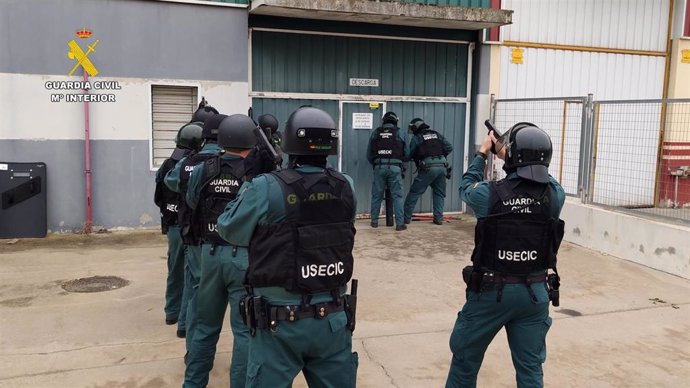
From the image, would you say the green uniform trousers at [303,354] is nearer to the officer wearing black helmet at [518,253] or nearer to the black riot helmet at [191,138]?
the officer wearing black helmet at [518,253]

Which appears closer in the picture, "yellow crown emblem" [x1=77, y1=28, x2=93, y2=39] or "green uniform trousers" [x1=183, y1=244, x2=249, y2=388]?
"green uniform trousers" [x1=183, y1=244, x2=249, y2=388]

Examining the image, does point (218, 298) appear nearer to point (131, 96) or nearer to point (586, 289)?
point (586, 289)

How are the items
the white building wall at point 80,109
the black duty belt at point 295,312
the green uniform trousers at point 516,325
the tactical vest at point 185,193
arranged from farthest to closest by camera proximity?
the white building wall at point 80,109
the tactical vest at point 185,193
the green uniform trousers at point 516,325
the black duty belt at point 295,312

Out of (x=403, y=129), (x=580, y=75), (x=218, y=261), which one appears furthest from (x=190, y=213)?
(x=580, y=75)

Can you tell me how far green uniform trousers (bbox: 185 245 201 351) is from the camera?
13.4ft

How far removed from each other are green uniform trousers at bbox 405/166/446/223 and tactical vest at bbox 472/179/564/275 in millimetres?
6474

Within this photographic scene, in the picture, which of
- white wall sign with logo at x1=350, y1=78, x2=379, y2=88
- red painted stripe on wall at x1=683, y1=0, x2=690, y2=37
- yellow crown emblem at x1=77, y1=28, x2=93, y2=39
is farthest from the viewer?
red painted stripe on wall at x1=683, y1=0, x2=690, y2=37

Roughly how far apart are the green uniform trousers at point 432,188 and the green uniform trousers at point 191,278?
20.1 ft

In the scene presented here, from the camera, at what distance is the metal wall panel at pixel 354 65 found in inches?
387

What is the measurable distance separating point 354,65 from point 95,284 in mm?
5723

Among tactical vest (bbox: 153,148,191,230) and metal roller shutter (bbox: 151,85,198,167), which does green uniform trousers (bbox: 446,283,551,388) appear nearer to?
tactical vest (bbox: 153,148,191,230)

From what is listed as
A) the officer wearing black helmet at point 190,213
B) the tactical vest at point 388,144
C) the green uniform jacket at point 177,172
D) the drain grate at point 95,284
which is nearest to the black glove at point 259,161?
the officer wearing black helmet at point 190,213

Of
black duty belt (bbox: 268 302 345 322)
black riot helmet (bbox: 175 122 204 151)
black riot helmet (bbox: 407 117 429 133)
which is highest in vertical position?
black riot helmet (bbox: 407 117 429 133)

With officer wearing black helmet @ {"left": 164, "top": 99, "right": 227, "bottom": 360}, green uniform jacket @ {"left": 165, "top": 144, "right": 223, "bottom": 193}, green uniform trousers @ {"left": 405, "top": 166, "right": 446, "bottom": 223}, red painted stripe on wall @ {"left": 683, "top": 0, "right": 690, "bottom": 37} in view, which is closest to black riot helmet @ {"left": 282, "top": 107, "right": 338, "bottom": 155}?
officer wearing black helmet @ {"left": 164, "top": 99, "right": 227, "bottom": 360}
